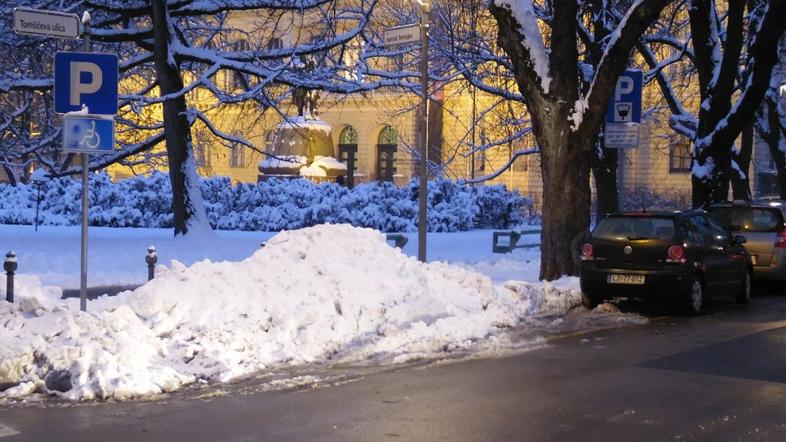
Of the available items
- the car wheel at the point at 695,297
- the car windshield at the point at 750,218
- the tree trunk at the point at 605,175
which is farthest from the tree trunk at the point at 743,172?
the car wheel at the point at 695,297

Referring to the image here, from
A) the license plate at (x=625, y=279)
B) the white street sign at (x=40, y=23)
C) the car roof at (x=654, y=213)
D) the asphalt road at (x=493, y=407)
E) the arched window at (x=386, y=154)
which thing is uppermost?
the arched window at (x=386, y=154)

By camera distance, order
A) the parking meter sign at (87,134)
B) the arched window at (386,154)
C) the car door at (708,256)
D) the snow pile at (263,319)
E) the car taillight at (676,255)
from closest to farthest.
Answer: the snow pile at (263,319)
the parking meter sign at (87,134)
the car taillight at (676,255)
the car door at (708,256)
the arched window at (386,154)

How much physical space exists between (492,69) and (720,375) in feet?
62.2

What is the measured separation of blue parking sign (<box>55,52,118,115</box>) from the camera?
37.0 ft

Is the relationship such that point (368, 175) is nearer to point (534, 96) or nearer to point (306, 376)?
point (534, 96)

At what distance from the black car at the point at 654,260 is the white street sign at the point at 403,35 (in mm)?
3962

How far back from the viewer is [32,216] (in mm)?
37500

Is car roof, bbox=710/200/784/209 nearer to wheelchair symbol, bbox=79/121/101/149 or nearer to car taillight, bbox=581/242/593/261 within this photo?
car taillight, bbox=581/242/593/261

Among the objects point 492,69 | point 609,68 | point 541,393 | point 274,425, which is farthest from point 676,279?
point 492,69

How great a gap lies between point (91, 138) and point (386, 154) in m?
56.7

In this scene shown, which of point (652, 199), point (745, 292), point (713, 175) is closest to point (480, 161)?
point (652, 199)

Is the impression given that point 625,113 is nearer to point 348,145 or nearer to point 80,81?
point 80,81

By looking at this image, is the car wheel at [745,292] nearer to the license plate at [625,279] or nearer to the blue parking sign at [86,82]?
the license plate at [625,279]

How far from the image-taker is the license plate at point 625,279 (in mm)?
14625
